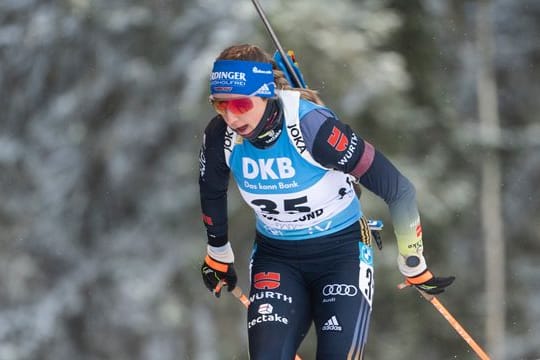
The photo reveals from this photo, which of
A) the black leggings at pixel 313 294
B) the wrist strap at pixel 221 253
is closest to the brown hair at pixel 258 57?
the black leggings at pixel 313 294

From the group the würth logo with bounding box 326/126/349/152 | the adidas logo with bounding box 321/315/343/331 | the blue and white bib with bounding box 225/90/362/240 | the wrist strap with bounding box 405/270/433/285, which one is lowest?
the adidas logo with bounding box 321/315/343/331

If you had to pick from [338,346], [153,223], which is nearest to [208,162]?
[338,346]

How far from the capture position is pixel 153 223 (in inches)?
447

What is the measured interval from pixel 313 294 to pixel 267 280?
20cm

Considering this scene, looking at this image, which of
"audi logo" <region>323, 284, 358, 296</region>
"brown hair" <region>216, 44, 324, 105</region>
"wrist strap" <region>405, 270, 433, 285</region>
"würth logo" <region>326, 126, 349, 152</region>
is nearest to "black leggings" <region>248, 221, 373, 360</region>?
"audi logo" <region>323, 284, 358, 296</region>

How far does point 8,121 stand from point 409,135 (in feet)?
16.1

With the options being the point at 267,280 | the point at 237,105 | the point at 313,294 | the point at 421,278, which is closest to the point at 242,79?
the point at 237,105

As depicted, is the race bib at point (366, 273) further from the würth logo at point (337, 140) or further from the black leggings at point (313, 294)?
the würth logo at point (337, 140)

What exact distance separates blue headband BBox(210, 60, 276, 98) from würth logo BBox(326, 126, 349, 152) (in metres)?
0.27

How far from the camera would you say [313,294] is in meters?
3.78

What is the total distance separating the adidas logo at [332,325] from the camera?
3557 millimetres

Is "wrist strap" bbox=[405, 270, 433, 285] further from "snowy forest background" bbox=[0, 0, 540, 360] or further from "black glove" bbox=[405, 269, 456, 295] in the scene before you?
"snowy forest background" bbox=[0, 0, 540, 360]

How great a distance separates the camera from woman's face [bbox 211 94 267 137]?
345 centimetres

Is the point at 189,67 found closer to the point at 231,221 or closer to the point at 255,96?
the point at 231,221
